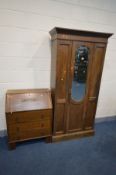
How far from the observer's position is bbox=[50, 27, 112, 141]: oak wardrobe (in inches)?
73.9

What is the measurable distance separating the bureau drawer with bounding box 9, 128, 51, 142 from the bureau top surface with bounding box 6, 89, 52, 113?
1.27 feet

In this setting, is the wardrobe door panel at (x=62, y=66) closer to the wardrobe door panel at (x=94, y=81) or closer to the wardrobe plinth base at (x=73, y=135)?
the wardrobe door panel at (x=94, y=81)

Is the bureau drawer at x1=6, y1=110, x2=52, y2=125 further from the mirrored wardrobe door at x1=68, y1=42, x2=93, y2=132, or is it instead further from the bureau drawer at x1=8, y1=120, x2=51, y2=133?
the mirrored wardrobe door at x1=68, y1=42, x2=93, y2=132

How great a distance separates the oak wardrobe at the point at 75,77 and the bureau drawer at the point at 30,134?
0.16 meters

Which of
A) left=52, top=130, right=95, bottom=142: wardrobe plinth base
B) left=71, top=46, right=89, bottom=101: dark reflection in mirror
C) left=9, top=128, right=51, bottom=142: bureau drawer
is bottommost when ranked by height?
left=52, top=130, right=95, bottom=142: wardrobe plinth base

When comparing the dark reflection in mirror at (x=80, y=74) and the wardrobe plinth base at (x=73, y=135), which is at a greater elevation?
the dark reflection in mirror at (x=80, y=74)

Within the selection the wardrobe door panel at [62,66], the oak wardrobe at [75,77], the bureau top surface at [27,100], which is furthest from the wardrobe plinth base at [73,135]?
the wardrobe door panel at [62,66]

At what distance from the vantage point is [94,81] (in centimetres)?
219

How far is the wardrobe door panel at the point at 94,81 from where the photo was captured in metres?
2.06

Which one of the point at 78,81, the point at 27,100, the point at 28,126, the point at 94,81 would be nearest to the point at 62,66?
the point at 78,81

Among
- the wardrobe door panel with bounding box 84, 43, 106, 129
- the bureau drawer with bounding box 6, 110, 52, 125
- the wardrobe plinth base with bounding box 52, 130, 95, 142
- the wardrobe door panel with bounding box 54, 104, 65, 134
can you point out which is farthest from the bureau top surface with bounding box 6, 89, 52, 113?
the wardrobe door panel with bounding box 84, 43, 106, 129

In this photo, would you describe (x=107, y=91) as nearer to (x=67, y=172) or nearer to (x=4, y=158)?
(x=67, y=172)

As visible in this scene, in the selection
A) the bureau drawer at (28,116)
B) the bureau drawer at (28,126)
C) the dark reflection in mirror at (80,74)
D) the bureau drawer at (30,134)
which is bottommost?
the bureau drawer at (30,134)

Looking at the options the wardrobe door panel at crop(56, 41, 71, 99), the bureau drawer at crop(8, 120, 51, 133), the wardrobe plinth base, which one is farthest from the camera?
the wardrobe plinth base
